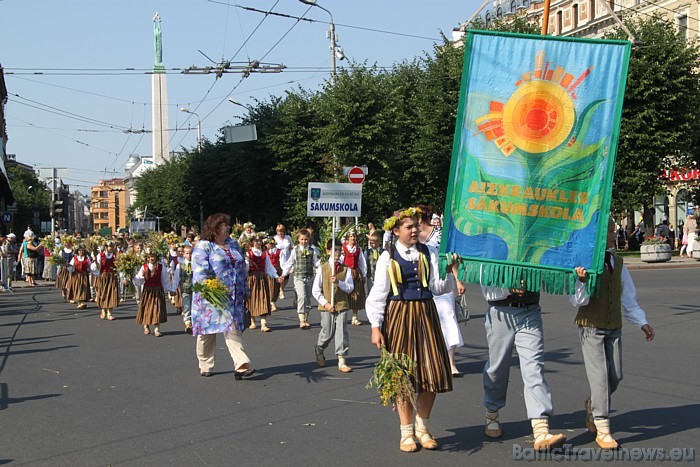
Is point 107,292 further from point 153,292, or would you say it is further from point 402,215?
point 402,215

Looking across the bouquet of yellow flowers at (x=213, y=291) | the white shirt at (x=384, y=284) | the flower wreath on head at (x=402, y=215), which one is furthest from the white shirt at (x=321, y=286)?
the white shirt at (x=384, y=284)

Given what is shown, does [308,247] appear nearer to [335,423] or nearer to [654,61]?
[335,423]

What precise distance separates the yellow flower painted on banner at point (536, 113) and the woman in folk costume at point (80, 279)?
15.5 metres

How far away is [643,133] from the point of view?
3478 centimetres

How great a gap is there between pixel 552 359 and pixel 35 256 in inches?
989

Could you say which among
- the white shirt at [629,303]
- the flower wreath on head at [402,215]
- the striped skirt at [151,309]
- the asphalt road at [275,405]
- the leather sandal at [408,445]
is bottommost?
the asphalt road at [275,405]

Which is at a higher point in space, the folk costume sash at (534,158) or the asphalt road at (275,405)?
the folk costume sash at (534,158)

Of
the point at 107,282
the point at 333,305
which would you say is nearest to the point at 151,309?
the point at 107,282

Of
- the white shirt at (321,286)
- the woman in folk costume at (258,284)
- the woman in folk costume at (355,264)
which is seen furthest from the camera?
the woman in folk costume at (258,284)

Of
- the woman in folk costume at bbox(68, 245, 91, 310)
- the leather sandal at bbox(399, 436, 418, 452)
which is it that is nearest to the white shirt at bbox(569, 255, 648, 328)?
the leather sandal at bbox(399, 436, 418, 452)

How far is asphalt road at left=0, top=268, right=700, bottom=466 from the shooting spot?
6273 mm

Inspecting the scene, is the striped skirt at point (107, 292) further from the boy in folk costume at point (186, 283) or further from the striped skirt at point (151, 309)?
the striped skirt at point (151, 309)

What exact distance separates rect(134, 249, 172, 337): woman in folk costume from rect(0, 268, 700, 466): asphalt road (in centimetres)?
53

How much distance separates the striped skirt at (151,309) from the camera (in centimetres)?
1385
